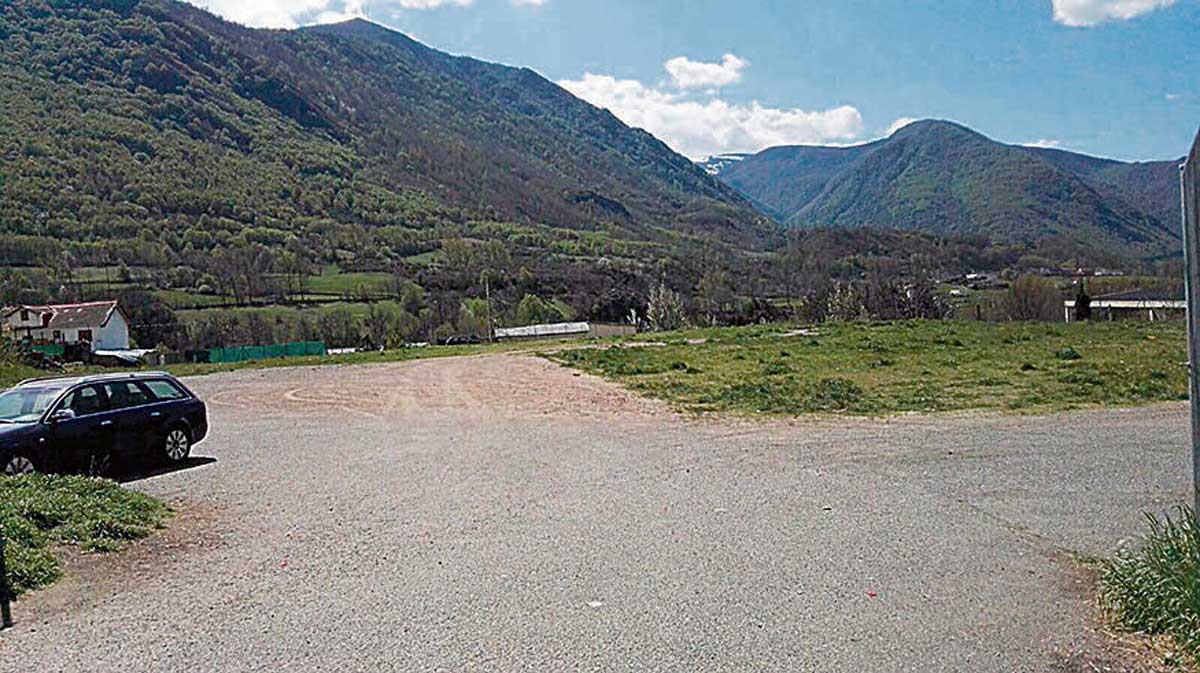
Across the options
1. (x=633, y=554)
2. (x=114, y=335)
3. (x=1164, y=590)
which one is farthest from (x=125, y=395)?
(x=114, y=335)

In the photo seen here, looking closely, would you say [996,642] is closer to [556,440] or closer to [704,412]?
[556,440]

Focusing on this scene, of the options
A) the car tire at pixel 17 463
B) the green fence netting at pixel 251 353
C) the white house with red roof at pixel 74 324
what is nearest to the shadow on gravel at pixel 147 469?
the car tire at pixel 17 463

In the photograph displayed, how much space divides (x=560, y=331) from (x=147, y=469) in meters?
70.8

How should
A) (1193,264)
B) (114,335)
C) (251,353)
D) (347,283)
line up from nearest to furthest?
(1193,264) → (251,353) → (114,335) → (347,283)

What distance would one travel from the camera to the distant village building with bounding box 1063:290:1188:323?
2211 inches

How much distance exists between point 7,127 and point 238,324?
68161 mm

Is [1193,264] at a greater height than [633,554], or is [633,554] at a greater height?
[1193,264]

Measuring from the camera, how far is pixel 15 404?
1275 centimetres

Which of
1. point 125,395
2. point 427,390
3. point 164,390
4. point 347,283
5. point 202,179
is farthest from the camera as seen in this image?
point 202,179

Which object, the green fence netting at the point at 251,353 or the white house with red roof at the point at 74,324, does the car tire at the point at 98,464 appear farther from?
the white house with red roof at the point at 74,324

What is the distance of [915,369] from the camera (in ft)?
88.1

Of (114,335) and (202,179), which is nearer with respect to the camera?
(114,335)

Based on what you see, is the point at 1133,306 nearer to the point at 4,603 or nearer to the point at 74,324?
the point at 4,603

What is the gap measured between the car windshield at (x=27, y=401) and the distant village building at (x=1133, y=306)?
52.0 metres
